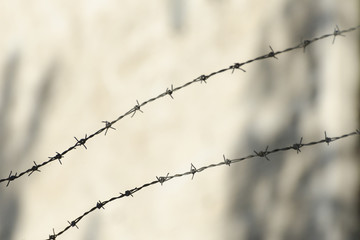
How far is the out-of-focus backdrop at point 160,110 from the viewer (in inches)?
135

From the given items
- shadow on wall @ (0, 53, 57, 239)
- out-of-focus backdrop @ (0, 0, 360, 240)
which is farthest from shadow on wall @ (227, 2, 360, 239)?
shadow on wall @ (0, 53, 57, 239)

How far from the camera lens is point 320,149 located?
3.75m

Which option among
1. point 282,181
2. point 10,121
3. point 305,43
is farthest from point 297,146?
point 10,121

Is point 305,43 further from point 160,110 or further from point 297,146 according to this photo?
point 160,110

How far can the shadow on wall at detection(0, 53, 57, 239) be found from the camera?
341 cm

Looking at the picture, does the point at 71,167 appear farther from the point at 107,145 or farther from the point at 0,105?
the point at 0,105

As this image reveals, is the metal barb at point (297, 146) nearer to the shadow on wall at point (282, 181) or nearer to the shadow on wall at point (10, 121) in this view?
the shadow on wall at point (282, 181)

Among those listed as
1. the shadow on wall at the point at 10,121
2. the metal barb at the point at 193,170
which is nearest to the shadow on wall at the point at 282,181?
the metal barb at the point at 193,170

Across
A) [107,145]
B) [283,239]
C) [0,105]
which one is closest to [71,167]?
[107,145]

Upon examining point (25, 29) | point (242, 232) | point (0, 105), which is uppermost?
point (25, 29)

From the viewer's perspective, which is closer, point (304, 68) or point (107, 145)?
point (107, 145)

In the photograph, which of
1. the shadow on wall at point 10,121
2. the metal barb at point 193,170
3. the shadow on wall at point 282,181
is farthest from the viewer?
the shadow on wall at point 282,181

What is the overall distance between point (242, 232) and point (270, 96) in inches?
26.8

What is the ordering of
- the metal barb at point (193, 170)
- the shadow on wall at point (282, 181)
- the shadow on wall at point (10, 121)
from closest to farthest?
the shadow on wall at point (10, 121), the metal barb at point (193, 170), the shadow on wall at point (282, 181)
